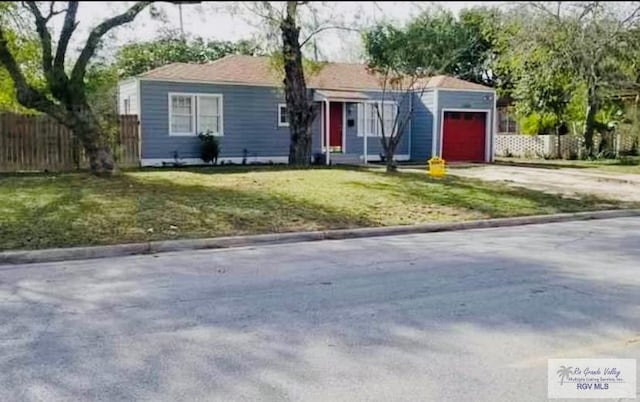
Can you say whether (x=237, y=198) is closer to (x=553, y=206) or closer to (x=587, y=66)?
(x=553, y=206)

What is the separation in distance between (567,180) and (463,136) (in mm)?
8790

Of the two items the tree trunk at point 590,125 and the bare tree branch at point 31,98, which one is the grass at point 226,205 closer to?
the bare tree branch at point 31,98

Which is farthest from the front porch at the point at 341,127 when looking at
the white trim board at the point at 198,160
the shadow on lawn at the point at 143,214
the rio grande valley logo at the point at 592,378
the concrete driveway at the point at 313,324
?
the rio grande valley logo at the point at 592,378

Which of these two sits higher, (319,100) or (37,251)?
(319,100)

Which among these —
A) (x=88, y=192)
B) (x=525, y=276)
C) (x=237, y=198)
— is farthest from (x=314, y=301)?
(x=88, y=192)

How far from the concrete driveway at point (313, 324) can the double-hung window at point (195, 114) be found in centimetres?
1485

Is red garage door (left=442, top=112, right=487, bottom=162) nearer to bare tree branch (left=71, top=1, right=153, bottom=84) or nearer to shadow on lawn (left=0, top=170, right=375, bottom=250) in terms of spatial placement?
shadow on lawn (left=0, top=170, right=375, bottom=250)

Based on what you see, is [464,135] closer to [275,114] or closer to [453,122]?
[453,122]

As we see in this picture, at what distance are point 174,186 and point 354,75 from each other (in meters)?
15.3

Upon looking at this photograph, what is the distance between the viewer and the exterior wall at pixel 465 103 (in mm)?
26484

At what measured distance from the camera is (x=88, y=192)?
12.3 metres

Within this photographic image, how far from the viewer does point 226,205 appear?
38.2ft

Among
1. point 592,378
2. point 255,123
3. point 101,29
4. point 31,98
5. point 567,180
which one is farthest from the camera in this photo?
point 255,123

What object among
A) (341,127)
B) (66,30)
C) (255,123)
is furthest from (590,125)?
(66,30)
